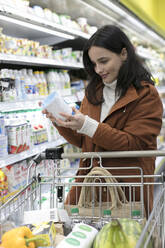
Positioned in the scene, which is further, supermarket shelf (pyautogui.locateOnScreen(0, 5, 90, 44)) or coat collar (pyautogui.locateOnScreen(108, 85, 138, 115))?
Result: supermarket shelf (pyautogui.locateOnScreen(0, 5, 90, 44))

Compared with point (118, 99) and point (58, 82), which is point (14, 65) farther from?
point (118, 99)

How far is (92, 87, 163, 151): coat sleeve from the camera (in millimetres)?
1539

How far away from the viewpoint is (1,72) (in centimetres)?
253

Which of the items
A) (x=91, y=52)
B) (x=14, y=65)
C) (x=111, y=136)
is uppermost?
(x=14, y=65)

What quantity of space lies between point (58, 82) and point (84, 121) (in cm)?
193

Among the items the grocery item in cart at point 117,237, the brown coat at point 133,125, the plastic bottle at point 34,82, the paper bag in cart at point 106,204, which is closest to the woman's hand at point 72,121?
the brown coat at point 133,125

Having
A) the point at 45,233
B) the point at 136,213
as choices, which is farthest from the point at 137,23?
the point at 45,233

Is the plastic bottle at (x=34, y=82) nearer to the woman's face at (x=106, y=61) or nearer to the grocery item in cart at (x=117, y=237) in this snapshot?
the woman's face at (x=106, y=61)

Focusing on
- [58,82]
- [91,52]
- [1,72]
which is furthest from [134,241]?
[58,82]

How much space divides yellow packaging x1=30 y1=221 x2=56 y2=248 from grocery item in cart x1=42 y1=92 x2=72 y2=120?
20.4 inches

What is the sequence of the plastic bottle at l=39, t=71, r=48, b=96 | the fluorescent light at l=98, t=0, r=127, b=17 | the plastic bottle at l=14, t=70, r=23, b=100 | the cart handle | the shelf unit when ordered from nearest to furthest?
the cart handle
the shelf unit
the plastic bottle at l=14, t=70, r=23, b=100
the plastic bottle at l=39, t=71, r=48, b=96
the fluorescent light at l=98, t=0, r=127, b=17

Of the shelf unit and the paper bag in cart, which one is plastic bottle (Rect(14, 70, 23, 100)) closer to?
the shelf unit

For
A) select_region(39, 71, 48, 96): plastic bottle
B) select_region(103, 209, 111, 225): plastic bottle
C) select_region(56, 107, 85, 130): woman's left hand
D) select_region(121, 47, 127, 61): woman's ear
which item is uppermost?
select_region(39, 71, 48, 96): plastic bottle

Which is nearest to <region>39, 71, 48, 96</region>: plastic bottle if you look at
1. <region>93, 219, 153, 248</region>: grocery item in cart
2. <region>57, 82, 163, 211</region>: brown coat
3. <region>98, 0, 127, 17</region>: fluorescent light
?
<region>98, 0, 127, 17</region>: fluorescent light
